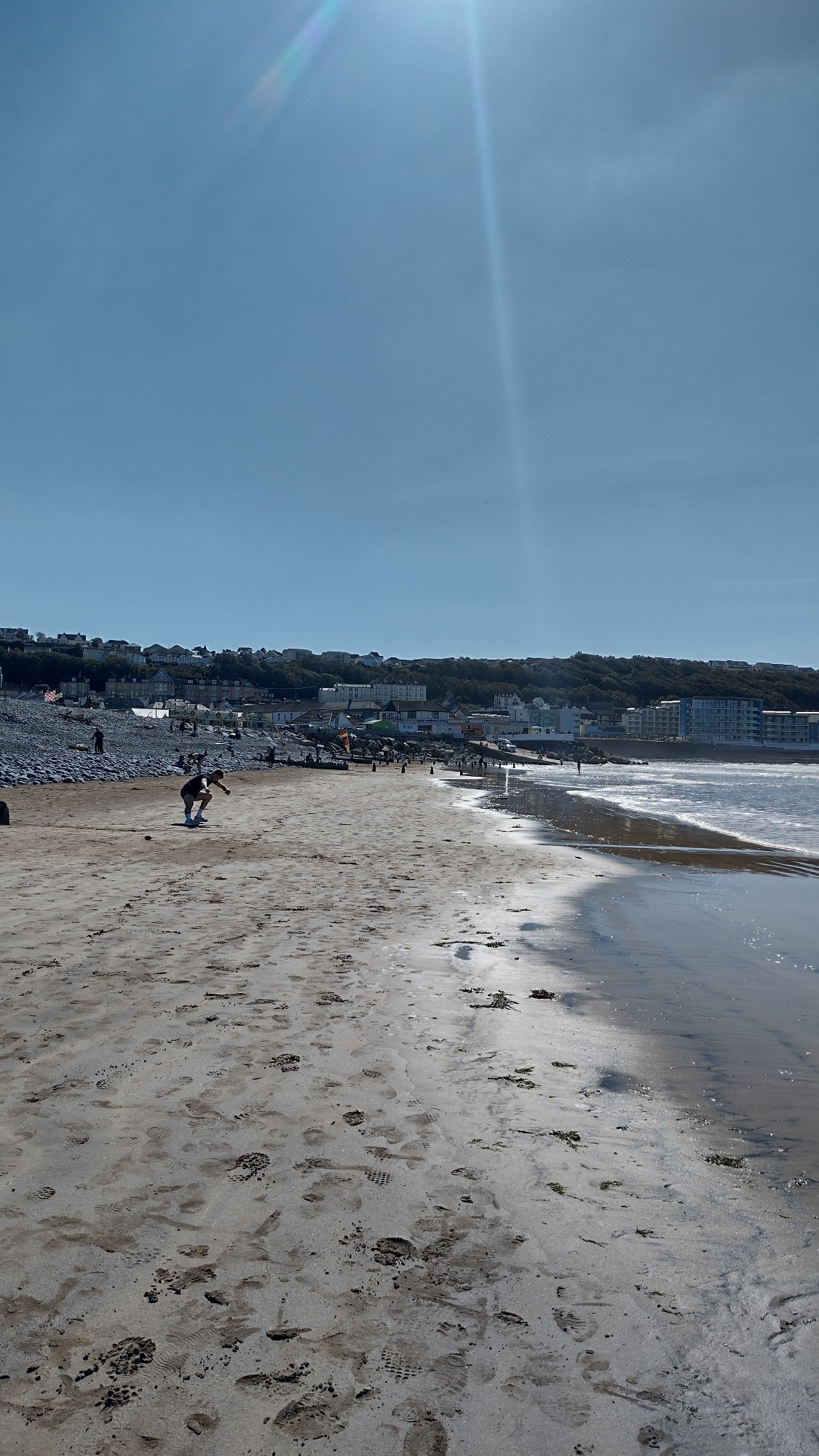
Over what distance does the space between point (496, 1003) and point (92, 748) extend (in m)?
37.3

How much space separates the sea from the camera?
477 centimetres

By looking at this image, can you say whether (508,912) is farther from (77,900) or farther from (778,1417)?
(778,1417)

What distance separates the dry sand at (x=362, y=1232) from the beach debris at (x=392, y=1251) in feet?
0.04

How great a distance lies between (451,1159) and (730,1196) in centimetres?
141

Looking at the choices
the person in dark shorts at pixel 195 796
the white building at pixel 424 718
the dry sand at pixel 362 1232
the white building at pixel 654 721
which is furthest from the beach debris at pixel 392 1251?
the white building at pixel 654 721

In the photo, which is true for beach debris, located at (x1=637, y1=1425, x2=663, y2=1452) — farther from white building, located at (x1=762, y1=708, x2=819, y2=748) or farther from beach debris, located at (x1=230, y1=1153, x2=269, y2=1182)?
white building, located at (x1=762, y1=708, x2=819, y2=748)

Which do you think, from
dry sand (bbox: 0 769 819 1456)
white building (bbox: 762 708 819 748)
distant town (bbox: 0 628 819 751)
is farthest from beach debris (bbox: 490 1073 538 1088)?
white building (bbox: 762 708 819 748)

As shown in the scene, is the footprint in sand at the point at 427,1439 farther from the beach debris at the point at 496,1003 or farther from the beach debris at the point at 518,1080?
the beach debris at the point at 496,1003

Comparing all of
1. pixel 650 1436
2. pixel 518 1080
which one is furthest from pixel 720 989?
pixel 650 1436

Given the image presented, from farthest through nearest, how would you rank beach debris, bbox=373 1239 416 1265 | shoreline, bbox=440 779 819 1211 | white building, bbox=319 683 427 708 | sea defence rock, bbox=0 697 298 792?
white building, bbox=319 683 427 708
sea defence rock, bbox=0 697 298 792
shoreline, bbox=440 779 819 1211
beach debris, bbox=373 1239 416 1265

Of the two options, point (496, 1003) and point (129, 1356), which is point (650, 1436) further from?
point (496, 1003)

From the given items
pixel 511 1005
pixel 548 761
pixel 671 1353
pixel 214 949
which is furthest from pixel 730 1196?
pixel 548 761

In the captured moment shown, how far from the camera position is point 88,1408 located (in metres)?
2.39

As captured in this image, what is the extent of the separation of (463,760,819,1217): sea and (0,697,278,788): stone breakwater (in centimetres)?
2068
